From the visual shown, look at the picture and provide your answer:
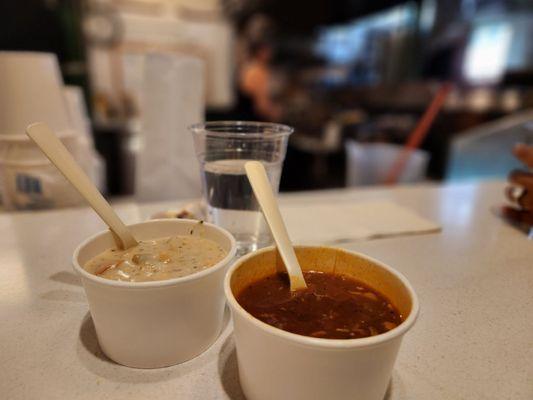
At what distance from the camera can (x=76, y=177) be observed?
0.49m

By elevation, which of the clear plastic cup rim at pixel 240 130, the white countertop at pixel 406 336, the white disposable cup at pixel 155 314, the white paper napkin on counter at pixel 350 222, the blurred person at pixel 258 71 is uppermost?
the blurred person at pixel 258 71

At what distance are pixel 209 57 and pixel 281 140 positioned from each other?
11.6 ft

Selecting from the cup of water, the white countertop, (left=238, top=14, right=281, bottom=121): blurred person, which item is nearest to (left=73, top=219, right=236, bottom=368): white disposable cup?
the white countertop

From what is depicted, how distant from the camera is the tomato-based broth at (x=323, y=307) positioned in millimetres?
372

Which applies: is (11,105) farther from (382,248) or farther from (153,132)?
(382,248)

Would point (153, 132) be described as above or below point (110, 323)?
above

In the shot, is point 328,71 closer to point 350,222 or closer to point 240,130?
point 350,222

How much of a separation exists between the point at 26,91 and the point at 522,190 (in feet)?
3.94

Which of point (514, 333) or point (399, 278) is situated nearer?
point (399, 278)

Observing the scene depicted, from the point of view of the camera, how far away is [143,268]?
1.47ft

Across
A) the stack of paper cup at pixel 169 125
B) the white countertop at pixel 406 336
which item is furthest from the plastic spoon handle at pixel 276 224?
the stack of paper cup at pixel 169 125

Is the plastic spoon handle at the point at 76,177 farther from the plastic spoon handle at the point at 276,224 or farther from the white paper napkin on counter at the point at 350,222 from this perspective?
the white paper napkin on counter at the point at 350,222

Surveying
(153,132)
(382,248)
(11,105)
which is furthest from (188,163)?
(382,248)

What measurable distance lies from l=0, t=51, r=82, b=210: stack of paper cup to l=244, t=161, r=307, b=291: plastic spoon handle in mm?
618
